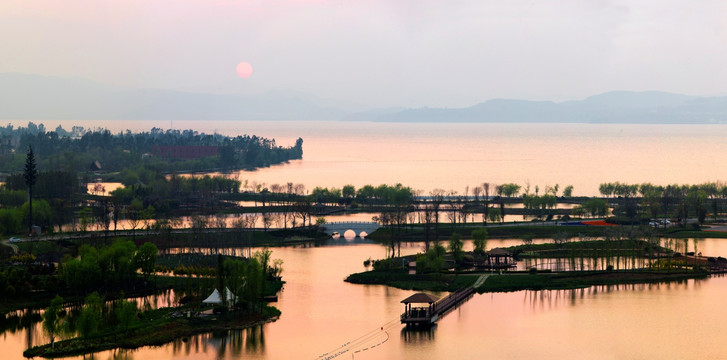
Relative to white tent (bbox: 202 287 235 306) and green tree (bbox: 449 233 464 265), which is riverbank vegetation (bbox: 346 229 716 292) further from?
white tent (bbox: 202 287 235 306)

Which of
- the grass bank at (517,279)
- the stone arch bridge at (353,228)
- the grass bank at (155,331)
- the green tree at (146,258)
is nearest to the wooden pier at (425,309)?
the grass bank at (517,279)

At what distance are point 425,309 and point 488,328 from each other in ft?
10.2

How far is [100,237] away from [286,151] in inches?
4537

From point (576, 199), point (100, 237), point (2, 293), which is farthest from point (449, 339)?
point (576, 199)

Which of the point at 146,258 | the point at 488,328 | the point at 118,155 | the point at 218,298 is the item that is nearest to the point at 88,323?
the point at 218,298

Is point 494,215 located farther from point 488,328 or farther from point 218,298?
point 218,298

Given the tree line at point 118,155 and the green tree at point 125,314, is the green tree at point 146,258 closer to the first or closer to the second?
the green tree at point 125,314

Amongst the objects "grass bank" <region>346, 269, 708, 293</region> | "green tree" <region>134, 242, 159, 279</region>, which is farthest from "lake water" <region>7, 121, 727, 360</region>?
"green tree" <region>134, 242, 159, 279</region>

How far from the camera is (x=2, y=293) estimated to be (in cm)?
4516

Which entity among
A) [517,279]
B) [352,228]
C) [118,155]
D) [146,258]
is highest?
[118,155]

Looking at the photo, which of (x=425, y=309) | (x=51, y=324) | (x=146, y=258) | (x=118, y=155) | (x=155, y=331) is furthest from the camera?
(x=118, y=155)

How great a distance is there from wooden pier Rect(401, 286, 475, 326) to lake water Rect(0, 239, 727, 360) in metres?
0.52

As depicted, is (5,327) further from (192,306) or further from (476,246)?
(476,246)

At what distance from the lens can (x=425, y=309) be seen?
139 ft
